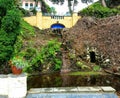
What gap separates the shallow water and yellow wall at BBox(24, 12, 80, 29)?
653 inches

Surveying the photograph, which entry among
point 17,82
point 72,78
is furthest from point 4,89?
point 72,78

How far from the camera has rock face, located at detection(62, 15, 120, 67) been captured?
26594 mm

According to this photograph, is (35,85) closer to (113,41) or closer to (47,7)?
(113,41)

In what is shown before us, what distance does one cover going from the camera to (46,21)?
39.1 m

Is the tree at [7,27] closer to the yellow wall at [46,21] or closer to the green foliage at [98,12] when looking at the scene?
the yellow wall at [46,21]

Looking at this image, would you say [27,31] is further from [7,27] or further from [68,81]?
[7,27]

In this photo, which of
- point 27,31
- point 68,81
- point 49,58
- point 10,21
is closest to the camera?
point 10,21

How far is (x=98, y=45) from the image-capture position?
27.9 meters

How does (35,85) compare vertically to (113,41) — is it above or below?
below

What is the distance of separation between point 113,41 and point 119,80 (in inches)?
337

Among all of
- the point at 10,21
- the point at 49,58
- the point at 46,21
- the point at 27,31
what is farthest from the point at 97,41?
the point at 10,21

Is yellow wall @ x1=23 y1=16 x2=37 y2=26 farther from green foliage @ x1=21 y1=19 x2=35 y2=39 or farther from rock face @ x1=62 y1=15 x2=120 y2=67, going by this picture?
rock face @ x1=62 y1=15 x2=120 y2=67

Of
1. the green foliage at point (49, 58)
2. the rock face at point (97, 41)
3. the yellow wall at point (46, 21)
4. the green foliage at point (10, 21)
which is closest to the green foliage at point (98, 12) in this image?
the yellow wall at point (46, 21)

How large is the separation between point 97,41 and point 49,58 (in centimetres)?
616
